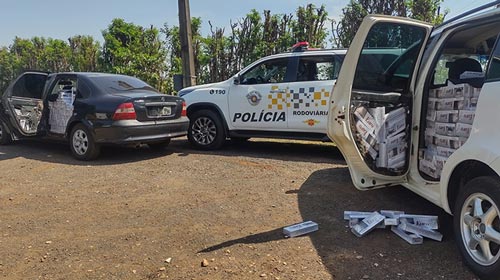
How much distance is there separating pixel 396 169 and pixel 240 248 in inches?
69.6

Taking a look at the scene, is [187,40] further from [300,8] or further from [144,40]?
[144,40]

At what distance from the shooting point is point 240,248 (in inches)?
137

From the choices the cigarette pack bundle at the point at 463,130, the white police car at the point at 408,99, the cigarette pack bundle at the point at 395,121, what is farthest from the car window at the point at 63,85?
the cigarette pack bundle at the point at 463,130

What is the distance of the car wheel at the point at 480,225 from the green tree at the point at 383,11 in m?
9.50

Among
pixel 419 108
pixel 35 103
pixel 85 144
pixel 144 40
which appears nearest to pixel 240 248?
pixel 419 108

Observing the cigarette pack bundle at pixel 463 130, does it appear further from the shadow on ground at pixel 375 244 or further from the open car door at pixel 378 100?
the shadow on ground at pixel 375 244

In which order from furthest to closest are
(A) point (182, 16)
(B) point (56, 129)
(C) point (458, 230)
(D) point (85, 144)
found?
(A) point (182, 16)
(B) point (56, 129)
(D) point (85, 144)
(C) point (458, 230)

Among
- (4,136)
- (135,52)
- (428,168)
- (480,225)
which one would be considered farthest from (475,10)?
(135,52)

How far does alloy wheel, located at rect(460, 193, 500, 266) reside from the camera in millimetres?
2746

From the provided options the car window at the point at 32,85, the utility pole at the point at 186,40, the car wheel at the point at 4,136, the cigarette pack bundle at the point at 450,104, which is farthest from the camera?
the utility pole at the point at 186,40

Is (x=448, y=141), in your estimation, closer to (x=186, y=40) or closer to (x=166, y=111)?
(x=166, y=111)

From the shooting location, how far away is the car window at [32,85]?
8.46 m

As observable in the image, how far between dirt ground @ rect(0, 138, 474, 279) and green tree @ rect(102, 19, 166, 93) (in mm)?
8568

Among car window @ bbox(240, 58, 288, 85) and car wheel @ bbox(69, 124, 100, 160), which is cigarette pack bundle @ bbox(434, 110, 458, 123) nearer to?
car window @ bbox(240, 58, 288, 85)
